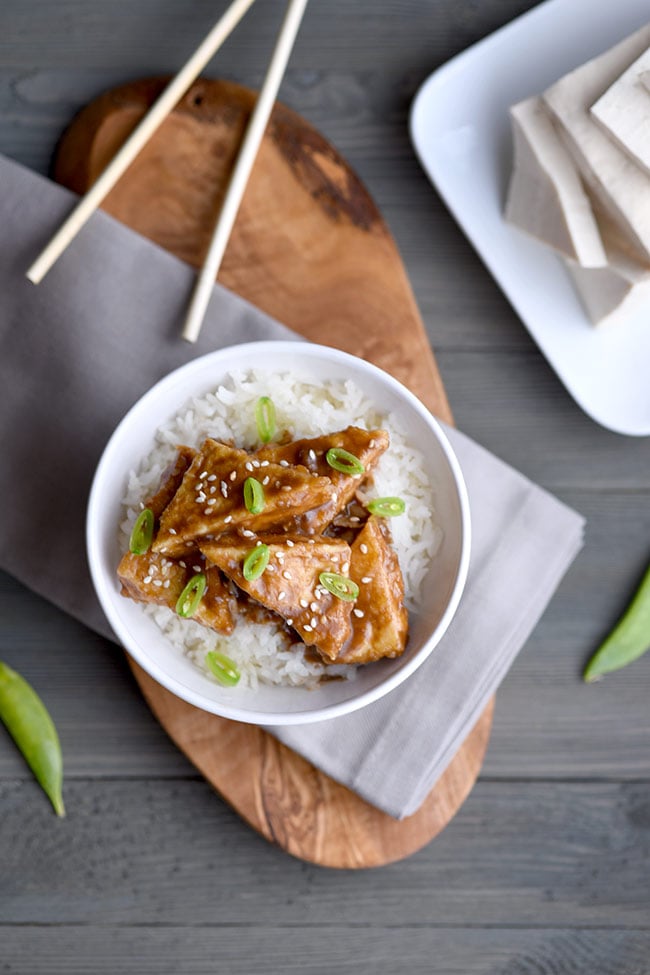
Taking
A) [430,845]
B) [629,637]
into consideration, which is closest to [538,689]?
[629,637]

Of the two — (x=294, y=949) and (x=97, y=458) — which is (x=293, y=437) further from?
(x=294, y=949)

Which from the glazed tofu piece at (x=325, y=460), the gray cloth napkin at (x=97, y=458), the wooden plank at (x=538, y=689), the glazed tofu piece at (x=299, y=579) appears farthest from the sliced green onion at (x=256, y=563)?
the wooden plank at (x=538, y=689)

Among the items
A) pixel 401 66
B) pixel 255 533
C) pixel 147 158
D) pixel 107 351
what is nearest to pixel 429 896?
pixel 255 533

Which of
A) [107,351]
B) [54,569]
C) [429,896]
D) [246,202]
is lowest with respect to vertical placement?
[429,896]

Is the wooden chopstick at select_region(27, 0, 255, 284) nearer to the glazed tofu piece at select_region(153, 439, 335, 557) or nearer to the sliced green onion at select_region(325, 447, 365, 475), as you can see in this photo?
the glazed tofu piece at select_region(153, 439, 335, 557)

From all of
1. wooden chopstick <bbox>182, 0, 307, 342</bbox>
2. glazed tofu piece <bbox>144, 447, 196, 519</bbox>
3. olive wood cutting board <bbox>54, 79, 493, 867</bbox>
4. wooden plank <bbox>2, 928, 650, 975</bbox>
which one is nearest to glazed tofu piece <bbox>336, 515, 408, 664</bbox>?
glazed tofu piece <bbox>144, 447, 196, 519</bbox>

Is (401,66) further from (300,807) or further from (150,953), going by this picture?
(150,953)

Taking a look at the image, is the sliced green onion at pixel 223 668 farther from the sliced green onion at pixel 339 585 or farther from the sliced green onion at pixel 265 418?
the sliced green onion at pixel 265 418
